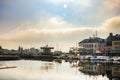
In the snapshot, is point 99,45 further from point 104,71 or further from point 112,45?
point 104,71

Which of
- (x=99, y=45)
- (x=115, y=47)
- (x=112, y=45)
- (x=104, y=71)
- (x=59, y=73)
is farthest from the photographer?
(x=99, y=45)

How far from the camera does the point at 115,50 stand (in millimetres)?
44438

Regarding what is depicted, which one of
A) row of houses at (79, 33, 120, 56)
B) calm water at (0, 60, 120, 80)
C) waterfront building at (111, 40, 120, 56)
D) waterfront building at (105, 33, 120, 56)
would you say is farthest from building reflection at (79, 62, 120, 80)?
row of houses at (79, 33, 120, 56)

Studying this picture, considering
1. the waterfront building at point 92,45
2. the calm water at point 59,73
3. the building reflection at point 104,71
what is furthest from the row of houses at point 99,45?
the calm water at point 59,73

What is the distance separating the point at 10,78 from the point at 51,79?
262 cm

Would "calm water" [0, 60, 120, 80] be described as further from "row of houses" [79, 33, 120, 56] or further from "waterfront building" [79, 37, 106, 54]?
"waterfront building" [79, 37, 106, 54]

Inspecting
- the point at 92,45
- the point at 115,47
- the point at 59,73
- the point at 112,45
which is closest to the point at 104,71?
the point at 59,73

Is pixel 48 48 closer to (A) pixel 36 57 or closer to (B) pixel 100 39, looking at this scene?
(A) pixel 36 57

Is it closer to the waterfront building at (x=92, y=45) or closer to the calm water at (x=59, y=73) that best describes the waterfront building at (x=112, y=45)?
the waterfront building at (x=92, y=45)

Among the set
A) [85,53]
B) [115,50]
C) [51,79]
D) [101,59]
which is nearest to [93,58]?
[101,59]

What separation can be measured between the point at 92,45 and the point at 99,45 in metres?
1.27

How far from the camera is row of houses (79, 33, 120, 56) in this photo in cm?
4451

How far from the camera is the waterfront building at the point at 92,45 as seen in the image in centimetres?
4894

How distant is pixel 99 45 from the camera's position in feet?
161
